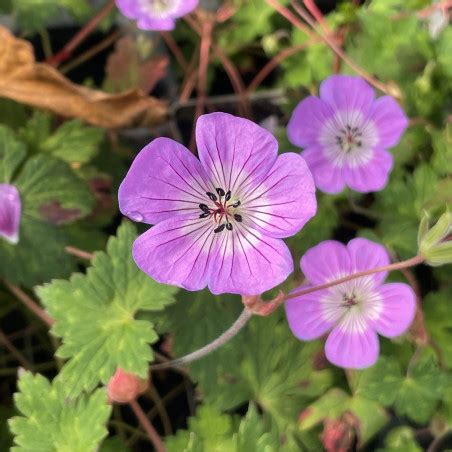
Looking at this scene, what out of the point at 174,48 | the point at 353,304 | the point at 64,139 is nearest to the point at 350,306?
the point at 353,304

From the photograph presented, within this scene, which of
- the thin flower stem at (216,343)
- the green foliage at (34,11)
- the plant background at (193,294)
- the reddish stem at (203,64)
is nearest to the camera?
the thin flower stem at (216,343)

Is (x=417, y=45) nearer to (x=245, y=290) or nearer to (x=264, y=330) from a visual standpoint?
(x=264, y=330)

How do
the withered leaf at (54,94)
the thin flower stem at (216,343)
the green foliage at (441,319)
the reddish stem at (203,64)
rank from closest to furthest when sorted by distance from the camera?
1. the thin flower stem at (216,343)
2. the green foliage at (441,319)
3. the withered leaf at (54,94)
4. the reddish stem at (203,64)

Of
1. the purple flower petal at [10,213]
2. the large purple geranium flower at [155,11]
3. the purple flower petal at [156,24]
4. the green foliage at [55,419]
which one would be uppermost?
the large purple geranium flower at [155,11]

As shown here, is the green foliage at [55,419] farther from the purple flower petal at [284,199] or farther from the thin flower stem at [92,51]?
the thin flower stem at [92,51]

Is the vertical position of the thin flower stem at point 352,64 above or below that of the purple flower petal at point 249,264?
above

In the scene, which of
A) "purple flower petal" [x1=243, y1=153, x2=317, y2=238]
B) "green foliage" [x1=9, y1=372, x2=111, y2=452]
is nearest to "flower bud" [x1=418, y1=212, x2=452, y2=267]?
"purple flower petal" [x1=243, y1=153, x2=317, y2=238]

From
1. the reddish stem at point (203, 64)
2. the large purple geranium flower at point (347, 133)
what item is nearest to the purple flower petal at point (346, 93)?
the large purple geranium flower at point (347, 133)
